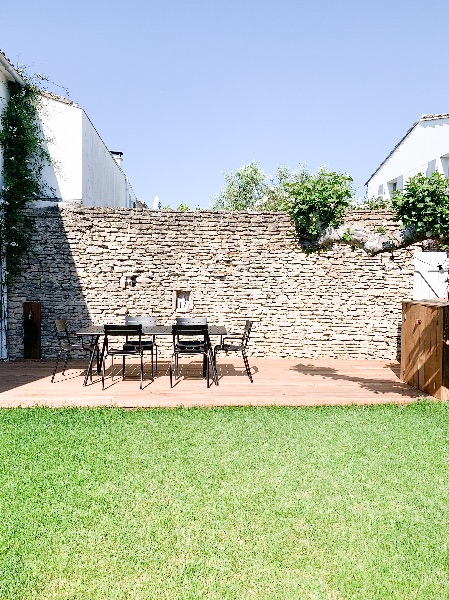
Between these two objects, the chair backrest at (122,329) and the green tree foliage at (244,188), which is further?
the green tree foliage at (244,188)

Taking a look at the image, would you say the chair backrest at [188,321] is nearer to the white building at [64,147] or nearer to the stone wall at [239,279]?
the stone wall at [239,279]

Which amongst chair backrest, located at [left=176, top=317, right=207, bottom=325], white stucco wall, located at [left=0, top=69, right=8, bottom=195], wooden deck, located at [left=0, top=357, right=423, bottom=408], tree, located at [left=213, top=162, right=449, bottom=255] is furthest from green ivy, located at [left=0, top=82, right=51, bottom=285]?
tree, located at [left=213, top=162, right=449, bottom=255]

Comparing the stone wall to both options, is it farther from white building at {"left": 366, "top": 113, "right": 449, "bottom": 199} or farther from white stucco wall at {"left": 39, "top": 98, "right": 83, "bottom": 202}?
white building at {"left": 366, "top": 113, "right": 449, "bottom": 199}

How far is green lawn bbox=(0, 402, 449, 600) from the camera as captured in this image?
2.51m

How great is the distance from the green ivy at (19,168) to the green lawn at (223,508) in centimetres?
531

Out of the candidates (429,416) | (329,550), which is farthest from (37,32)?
(329,550)

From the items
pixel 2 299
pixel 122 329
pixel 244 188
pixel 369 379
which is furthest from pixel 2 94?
pixel 244 188

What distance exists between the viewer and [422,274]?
33.3 ft

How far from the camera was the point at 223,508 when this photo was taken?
3.35 metres

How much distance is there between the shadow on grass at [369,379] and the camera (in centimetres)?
717

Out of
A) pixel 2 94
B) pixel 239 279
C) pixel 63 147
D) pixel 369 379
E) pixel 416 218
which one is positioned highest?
pixel 2 94

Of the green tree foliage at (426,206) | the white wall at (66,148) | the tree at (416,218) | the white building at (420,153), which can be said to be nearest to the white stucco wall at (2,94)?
the white wall at (66,148)

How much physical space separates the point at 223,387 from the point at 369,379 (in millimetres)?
2463

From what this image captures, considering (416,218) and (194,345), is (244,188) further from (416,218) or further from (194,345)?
(416,218)
